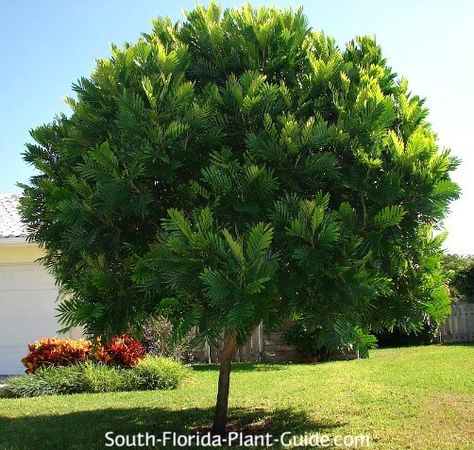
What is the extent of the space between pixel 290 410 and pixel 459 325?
1516 centimetres

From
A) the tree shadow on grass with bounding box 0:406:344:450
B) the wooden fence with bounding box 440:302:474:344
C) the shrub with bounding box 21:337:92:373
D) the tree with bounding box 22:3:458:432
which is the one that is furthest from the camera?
the wooden fence with bounding box 440:302:474:344

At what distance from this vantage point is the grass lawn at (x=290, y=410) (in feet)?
22.1

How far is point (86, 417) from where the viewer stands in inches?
320

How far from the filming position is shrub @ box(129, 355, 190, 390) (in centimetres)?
1102

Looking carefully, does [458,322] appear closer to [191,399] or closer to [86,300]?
[191,399]

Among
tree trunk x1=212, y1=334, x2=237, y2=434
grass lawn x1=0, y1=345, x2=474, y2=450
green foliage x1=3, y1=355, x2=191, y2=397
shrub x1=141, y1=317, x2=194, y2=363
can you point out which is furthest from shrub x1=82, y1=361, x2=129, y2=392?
tree trunk x1=212, y1=334, x2=237, y2=434

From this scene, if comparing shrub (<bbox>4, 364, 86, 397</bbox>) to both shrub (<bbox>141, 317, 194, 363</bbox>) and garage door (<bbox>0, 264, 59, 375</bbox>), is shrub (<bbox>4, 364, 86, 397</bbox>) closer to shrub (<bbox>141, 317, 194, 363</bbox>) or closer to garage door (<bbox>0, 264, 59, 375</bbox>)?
garage door (<bbox>0, 264, 59, 375</bbox>)

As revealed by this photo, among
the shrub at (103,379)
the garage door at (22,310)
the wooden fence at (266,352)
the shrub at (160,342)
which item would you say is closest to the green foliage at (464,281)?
the wooden fence at (266,352)

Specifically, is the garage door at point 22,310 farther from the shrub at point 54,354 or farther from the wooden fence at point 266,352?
the wooden fence at point 266,352

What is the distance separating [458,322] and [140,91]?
18791mm

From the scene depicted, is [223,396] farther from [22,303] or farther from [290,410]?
[22,303]

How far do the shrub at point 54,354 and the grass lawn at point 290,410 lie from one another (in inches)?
62.0

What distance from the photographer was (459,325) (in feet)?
70.8

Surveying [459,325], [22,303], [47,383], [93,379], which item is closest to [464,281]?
[459,325]
